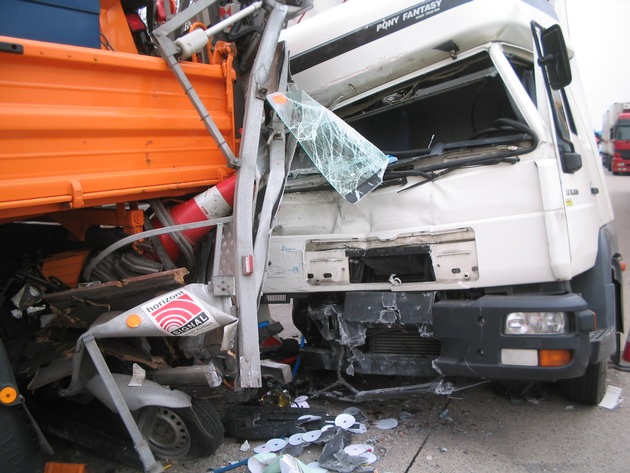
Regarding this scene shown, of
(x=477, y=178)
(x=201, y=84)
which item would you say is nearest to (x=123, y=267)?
(x=201, y=84)

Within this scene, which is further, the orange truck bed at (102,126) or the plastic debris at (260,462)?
the plastic debris at (260,462)

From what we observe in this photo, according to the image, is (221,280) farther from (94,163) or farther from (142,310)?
(94,163)

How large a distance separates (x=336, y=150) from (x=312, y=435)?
5.82 feet

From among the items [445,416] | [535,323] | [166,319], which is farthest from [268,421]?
[535,323]

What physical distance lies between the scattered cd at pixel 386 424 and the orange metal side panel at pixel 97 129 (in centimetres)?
195

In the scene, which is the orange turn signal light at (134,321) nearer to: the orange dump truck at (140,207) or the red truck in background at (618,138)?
the orange dump truck at (140,207)

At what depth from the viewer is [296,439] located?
11.1 ft

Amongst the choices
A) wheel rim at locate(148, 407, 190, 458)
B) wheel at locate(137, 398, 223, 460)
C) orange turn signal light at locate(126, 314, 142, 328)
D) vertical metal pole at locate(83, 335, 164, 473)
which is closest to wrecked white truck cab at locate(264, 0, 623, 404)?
wheel at locate(137, 398, 223, 460)

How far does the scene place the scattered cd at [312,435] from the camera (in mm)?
3357

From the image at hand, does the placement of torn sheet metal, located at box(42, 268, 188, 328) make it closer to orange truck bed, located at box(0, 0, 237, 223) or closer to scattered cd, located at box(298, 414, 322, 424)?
orange truck bed, located at box(0, 0, 237, 223)

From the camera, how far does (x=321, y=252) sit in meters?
3.65

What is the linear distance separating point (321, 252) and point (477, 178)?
1112 millimetres

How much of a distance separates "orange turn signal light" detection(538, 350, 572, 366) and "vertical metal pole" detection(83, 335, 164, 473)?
2071 millimetres

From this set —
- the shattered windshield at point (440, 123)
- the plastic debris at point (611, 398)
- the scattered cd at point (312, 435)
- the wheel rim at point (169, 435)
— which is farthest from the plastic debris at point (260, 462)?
the plastic debris at point (611, 398)
